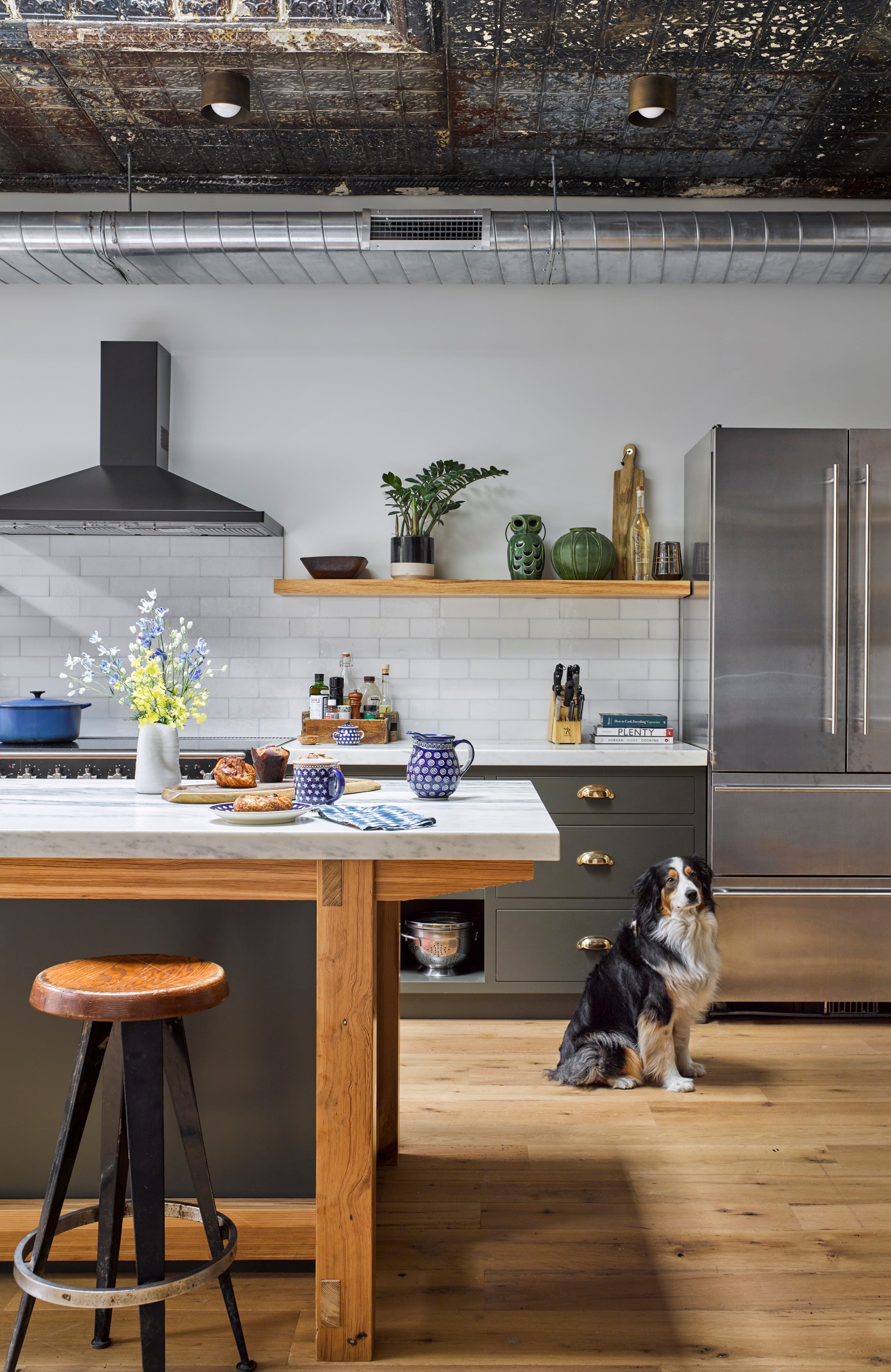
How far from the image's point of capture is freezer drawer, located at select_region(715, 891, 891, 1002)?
373cm

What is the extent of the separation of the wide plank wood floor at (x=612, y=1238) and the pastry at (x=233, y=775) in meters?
1.06

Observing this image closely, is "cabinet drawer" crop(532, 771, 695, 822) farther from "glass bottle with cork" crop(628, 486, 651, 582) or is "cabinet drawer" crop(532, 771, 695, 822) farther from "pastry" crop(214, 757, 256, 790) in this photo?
"pastry" crop(214, 757, 256, 790)

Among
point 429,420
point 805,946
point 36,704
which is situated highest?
point 429,420

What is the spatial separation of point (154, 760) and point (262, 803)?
1.62 ft

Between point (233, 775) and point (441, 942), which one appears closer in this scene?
point (233, 775)

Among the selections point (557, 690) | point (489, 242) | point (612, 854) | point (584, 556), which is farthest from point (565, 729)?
point (489, 242)

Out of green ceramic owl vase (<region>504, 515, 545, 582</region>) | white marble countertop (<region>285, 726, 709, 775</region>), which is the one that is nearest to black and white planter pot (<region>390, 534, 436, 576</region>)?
green ceramic owl vase (<region>504, 515, 545, 582</region>)

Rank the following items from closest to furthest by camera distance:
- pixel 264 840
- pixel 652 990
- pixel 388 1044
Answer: pixel 264 840
pixel 388 1044
pixel 652 990

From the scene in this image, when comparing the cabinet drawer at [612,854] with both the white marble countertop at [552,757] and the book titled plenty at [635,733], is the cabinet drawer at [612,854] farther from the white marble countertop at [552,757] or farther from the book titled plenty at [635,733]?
the book titled plenty at [635,733]

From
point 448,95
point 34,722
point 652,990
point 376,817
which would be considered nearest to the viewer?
point 376,817

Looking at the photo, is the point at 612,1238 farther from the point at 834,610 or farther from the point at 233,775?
the point at 834,610

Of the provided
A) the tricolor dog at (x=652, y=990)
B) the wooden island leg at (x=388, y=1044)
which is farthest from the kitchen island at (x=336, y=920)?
the tricolor dog at (x=652, y=990)

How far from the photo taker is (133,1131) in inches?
64.9

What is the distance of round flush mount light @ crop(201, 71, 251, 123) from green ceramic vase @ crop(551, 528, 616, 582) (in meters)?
2.05
